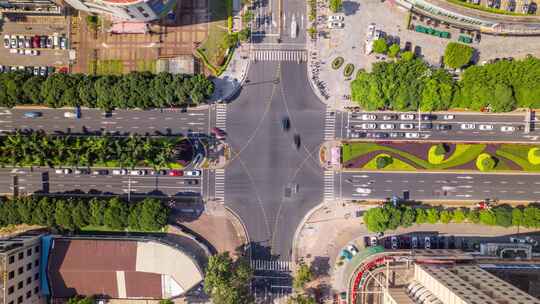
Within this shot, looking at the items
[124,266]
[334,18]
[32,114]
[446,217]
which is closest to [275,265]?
[124,266]

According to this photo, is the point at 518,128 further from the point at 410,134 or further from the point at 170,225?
the point at 170,225

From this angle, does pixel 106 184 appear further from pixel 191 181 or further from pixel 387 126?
pixel 387 126

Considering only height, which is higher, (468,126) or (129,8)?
(129,8)

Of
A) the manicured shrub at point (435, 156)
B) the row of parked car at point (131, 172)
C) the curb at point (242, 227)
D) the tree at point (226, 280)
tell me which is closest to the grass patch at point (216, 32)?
the row of parked car at point (131, 172)

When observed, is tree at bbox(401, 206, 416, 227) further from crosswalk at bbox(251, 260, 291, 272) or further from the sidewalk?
the sidewalk

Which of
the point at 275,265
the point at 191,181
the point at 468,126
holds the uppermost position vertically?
the point at 468,126

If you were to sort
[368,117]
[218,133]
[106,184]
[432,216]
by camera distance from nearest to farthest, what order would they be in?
[432,216] → [368,117] → [218,133] → [106,184]

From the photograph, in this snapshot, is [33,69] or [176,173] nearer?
[33,69]
